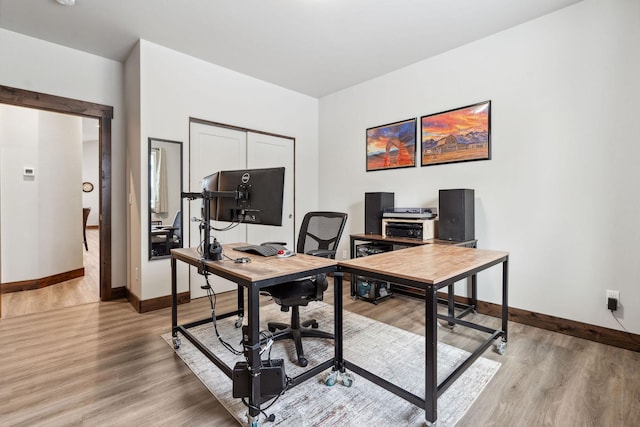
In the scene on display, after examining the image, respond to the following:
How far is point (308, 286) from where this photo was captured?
6.81 ft

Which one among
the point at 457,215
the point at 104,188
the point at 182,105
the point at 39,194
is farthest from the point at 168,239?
the point at 457,215

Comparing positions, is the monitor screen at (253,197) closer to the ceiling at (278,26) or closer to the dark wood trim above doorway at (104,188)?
the ceiling at (278,26)

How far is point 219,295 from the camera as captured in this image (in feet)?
11.9

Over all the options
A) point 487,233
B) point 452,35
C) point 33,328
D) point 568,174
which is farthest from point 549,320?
point 33,328

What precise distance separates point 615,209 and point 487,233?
3.09ft

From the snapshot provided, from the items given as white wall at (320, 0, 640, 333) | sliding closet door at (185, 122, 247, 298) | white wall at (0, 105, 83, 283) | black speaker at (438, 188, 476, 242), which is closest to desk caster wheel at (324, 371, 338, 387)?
black speaker at (438, 188, 476, 242)

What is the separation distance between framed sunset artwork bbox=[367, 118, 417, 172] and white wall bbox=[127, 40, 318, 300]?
1262mm

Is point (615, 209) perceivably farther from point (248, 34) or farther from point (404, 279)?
point (248, 34)

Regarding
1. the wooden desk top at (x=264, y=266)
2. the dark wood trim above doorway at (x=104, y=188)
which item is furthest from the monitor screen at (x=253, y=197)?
the dark wood trim above doorway at (x=104, y=188)

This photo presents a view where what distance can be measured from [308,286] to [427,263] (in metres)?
0.81

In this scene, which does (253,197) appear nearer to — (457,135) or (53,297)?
(457,135)

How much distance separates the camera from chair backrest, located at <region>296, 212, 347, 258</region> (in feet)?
8.04

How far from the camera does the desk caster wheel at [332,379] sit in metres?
1.77

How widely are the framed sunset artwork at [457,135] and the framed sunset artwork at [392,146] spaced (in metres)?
0.14
